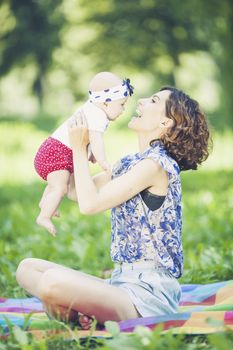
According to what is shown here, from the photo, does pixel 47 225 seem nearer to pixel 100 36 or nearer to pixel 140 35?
pixel 140 35

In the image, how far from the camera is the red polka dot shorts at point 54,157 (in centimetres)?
399

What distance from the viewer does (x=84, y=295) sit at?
355 centimetres

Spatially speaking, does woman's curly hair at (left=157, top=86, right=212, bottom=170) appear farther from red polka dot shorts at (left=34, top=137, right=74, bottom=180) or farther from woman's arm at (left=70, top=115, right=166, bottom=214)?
red polka dot shorts at (left=34, top=137, right=74, bottom=180)

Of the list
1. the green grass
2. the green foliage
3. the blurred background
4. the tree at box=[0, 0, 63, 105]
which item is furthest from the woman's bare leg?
the tree at box=[0, 0, 63, 105]

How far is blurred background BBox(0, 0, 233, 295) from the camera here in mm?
6316

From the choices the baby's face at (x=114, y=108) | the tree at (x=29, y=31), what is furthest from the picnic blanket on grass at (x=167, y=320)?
the tree at (x=29, y=31)

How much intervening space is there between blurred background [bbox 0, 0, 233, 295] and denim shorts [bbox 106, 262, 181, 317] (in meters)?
0.89

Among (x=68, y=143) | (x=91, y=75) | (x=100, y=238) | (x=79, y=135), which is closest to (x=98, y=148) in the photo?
(x=79, y=135)

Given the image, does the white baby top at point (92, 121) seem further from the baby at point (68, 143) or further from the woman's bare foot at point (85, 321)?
the woman's bare foot at point (85, 321)

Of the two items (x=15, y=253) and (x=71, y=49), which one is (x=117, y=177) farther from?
(x=71, y=49)

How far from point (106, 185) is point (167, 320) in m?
0.70

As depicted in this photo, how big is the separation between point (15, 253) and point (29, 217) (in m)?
1.85

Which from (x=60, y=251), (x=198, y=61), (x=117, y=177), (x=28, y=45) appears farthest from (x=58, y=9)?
(x=117, y=177)

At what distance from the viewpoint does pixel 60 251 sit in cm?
597
